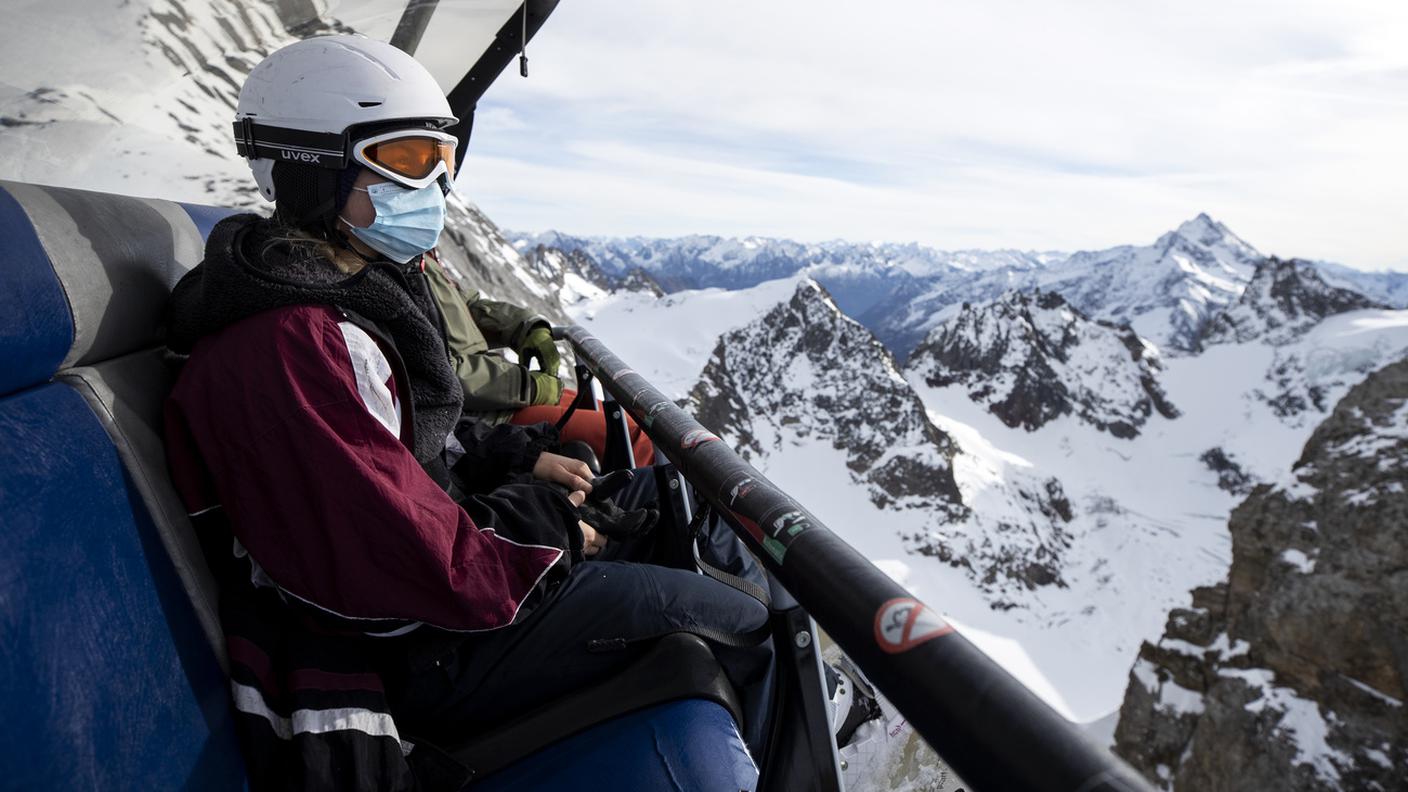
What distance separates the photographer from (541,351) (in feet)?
14.0

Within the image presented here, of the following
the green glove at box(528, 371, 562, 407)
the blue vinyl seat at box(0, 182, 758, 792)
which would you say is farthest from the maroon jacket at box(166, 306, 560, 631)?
the green glove at box(528, 371, 562, 407)

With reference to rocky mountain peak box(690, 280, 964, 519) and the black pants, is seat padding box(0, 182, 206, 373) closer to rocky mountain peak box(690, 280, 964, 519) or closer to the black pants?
the black pants

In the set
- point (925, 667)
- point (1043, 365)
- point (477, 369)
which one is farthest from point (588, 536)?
point (1043, 365)

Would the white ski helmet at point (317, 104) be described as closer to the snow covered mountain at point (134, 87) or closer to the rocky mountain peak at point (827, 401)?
the snow covered mountain at point (134, 87)

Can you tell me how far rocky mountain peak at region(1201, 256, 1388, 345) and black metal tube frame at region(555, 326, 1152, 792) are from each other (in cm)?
21535

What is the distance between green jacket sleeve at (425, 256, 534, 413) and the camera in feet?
12.1

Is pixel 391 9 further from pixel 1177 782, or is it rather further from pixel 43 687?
pixel 1177 782

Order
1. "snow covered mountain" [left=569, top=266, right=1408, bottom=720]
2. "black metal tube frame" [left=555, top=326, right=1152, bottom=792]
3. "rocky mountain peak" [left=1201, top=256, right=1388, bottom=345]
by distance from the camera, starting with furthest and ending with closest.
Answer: "rocky mountain peak" [left=1201, top=256, right=1388, bottom=345] < "snow covered mountain" [left=569, top=266, right=1408, bottom=720] < "black metal tube frame" [left=555, top=326, right=1152, bottom=792]

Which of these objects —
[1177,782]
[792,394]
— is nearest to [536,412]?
[1177,782]

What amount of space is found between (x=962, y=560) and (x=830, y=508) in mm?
20243

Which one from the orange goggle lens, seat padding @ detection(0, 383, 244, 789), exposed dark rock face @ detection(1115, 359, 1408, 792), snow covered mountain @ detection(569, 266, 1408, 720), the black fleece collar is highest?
the orange goggle lens

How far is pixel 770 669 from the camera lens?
81.1 inches

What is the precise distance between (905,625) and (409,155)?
6.99ft

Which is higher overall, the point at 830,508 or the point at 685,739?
the point at 685,739
